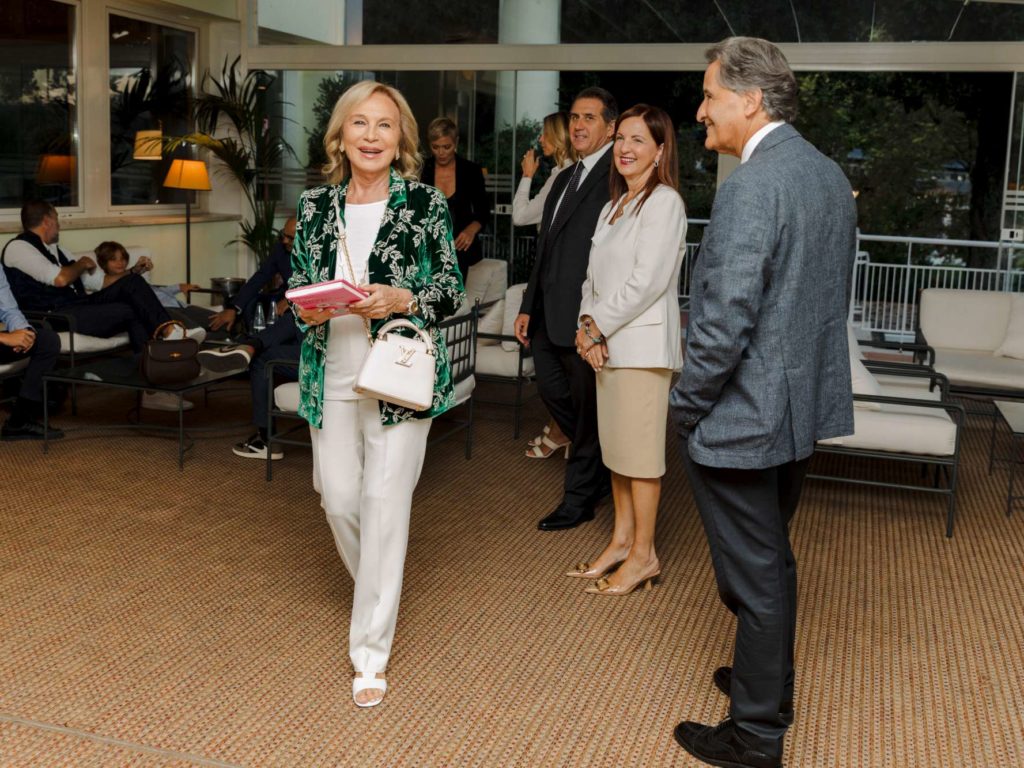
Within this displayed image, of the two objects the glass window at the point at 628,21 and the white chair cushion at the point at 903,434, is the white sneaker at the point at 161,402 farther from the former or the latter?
the glass window at the point at 628,21

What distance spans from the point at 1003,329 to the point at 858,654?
15.3 feet

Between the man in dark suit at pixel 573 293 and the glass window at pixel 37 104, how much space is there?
5338 mm

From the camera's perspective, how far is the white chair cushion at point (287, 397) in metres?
5.46

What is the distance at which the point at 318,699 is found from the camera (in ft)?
10.4

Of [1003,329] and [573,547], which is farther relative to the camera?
[1003,329]

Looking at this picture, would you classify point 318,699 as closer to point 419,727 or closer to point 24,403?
point 419,727

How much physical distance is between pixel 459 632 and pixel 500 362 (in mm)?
3048

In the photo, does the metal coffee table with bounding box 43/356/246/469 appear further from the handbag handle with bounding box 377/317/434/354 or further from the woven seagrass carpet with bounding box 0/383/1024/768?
the handbag handle with bounding box 377/317/434/354

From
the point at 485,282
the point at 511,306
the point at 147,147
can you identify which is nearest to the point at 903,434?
the point at 511,306

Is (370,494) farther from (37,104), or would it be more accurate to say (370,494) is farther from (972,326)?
(37,104)

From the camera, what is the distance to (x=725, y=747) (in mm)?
2869

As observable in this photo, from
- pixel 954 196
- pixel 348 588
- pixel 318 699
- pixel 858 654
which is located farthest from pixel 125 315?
pixel 954 196

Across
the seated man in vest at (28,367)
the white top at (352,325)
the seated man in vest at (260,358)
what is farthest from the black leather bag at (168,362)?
the white top at (352,325)

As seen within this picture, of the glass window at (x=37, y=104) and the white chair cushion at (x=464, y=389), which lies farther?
the glass window at (x=37, y=104)
